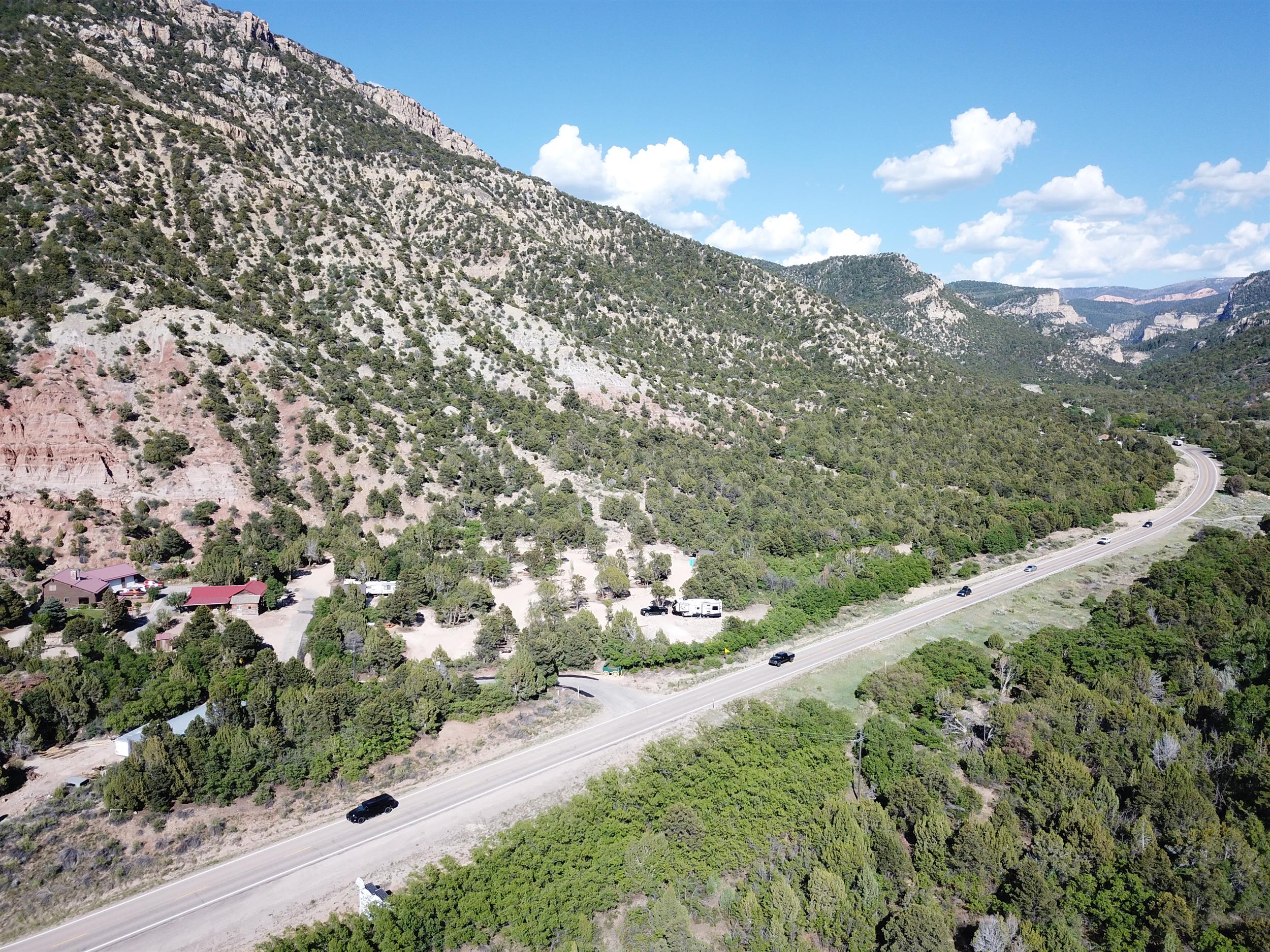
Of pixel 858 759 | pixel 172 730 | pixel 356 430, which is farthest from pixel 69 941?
pixel 356 430

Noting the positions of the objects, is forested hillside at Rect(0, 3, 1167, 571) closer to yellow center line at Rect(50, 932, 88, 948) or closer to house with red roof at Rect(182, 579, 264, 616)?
house with red roof at Rect(182, 579, 264, 616)

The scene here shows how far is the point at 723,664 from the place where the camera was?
4612 centimetres

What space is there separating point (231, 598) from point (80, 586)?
943 centimetres

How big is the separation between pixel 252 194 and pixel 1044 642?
97.4m

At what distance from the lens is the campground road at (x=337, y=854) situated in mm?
23312

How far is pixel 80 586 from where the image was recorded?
148ft

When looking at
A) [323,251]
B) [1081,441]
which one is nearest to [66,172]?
[323,251]

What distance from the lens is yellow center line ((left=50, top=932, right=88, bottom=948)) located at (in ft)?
74.0

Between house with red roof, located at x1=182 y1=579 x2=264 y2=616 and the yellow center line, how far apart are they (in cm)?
2598

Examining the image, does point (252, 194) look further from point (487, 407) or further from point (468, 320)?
point (487, 407)

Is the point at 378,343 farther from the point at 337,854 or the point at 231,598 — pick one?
the point at 337,854

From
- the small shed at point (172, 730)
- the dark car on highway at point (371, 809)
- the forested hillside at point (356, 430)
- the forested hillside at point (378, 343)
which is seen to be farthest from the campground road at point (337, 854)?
the forested hillside at point (378, 343)

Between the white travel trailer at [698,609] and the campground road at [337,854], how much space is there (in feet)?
28.0

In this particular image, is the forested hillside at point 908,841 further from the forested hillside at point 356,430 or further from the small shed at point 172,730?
the small shed at point 172,730
